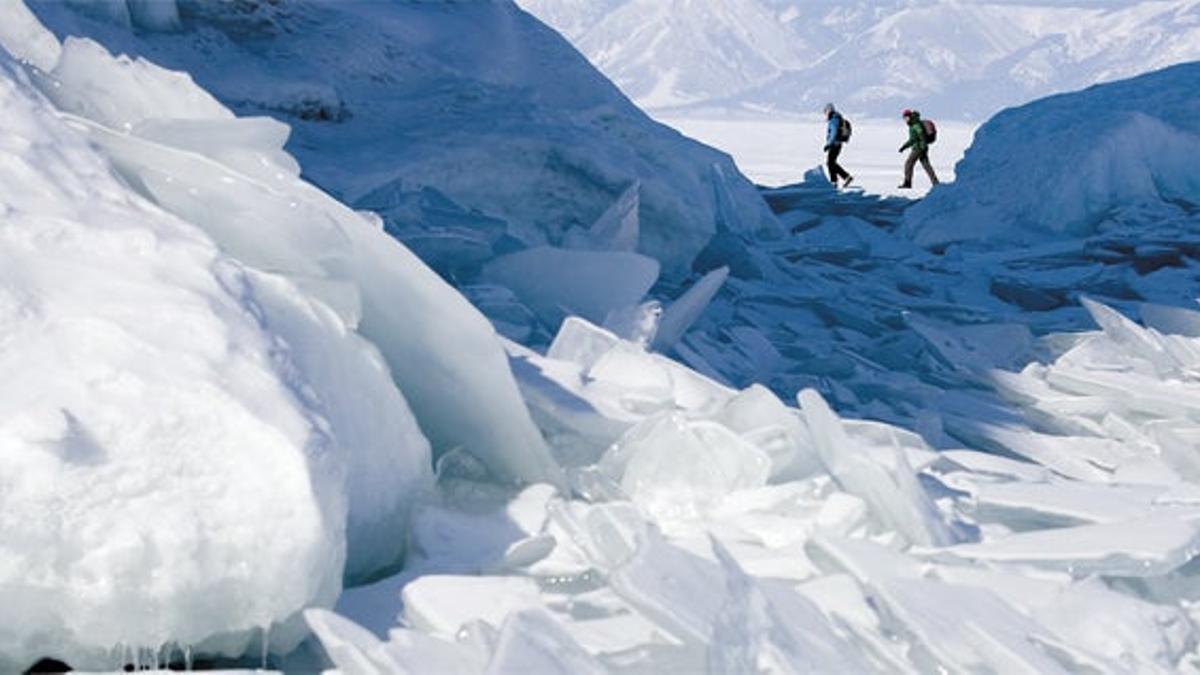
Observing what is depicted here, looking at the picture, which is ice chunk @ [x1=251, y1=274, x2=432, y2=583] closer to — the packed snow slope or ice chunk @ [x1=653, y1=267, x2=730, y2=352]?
ice chunk @ [x1=653, y1=267, x2=730, y2=352]

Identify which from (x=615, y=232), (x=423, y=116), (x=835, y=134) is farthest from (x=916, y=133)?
(x=615, y=232)

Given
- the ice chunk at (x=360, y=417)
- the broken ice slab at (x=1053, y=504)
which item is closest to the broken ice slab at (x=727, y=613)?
the ice chunk at (x=360, y=417)

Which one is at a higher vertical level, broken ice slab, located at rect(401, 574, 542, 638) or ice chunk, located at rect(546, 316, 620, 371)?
broken ice slab, located at rect(401, 574, 542, 638)

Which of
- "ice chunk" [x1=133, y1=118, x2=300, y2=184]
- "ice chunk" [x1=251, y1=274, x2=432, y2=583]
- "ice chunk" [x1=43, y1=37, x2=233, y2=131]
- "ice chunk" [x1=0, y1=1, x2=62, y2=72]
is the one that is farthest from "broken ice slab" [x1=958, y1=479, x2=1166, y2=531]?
"ice chunk" [x1=0, y1=1, x2=62, y2=72]

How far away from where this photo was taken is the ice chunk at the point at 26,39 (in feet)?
14.0

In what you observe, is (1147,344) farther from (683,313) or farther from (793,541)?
(793,541)

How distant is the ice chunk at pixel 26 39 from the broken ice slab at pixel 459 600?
1.84m

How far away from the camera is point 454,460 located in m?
3.82

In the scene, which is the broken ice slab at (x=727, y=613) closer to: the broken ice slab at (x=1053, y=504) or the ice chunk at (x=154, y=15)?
the broken ice slab at (x=1053, y=504)

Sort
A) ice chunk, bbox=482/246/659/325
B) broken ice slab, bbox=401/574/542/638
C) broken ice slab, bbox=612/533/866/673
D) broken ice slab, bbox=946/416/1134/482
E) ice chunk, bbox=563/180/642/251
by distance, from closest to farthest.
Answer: broken ice slab, bbox=612/533/866/673 → broken ice slab, bbox=401/574/542/638 → broken ice slab, bbox=946/416/1134/482 → ice chunk, bbox=482/246/659/325 → ice chunk, bbox=563/180/642/251

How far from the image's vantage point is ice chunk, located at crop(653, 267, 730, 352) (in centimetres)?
628

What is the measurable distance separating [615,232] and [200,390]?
456cm

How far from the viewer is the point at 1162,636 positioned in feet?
10.7

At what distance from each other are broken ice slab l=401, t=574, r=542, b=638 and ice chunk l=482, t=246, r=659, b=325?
2.54 meters
